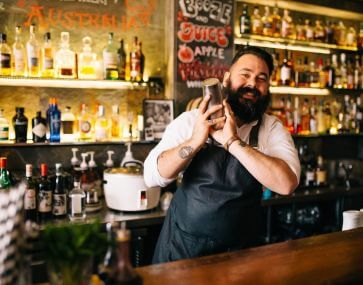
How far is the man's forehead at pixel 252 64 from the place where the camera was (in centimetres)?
193

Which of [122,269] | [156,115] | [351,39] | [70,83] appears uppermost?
[351,39]

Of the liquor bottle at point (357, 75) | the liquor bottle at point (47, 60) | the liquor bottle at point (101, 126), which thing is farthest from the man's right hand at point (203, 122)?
the liquor bottle at point (357, 75)

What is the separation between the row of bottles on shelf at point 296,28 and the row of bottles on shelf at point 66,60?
116cm

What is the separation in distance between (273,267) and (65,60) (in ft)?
7.37

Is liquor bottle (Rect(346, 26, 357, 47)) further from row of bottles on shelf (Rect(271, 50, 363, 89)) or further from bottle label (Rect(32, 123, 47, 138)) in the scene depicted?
bottle label (Rect(32, 123, 47, 138))

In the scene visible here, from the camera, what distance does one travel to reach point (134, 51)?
3.26 metres

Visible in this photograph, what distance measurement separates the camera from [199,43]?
333 cm

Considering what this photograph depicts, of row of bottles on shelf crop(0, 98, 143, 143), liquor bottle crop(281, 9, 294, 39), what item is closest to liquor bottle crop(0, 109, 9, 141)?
row of bottles on shelf crop(0, 98, 143, 143)

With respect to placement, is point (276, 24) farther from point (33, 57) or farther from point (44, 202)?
point (44, 202)

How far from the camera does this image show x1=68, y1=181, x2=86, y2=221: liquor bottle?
2.56 meters

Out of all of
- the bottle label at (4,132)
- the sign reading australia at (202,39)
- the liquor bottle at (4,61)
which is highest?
the sign reading australia at (202,39)

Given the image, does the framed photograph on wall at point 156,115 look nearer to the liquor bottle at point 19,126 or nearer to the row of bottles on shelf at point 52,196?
the row of bottles on shelf at point 52,196

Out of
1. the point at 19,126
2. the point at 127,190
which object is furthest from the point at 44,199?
the point at 19,126

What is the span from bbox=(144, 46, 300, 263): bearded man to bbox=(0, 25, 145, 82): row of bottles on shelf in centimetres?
137
